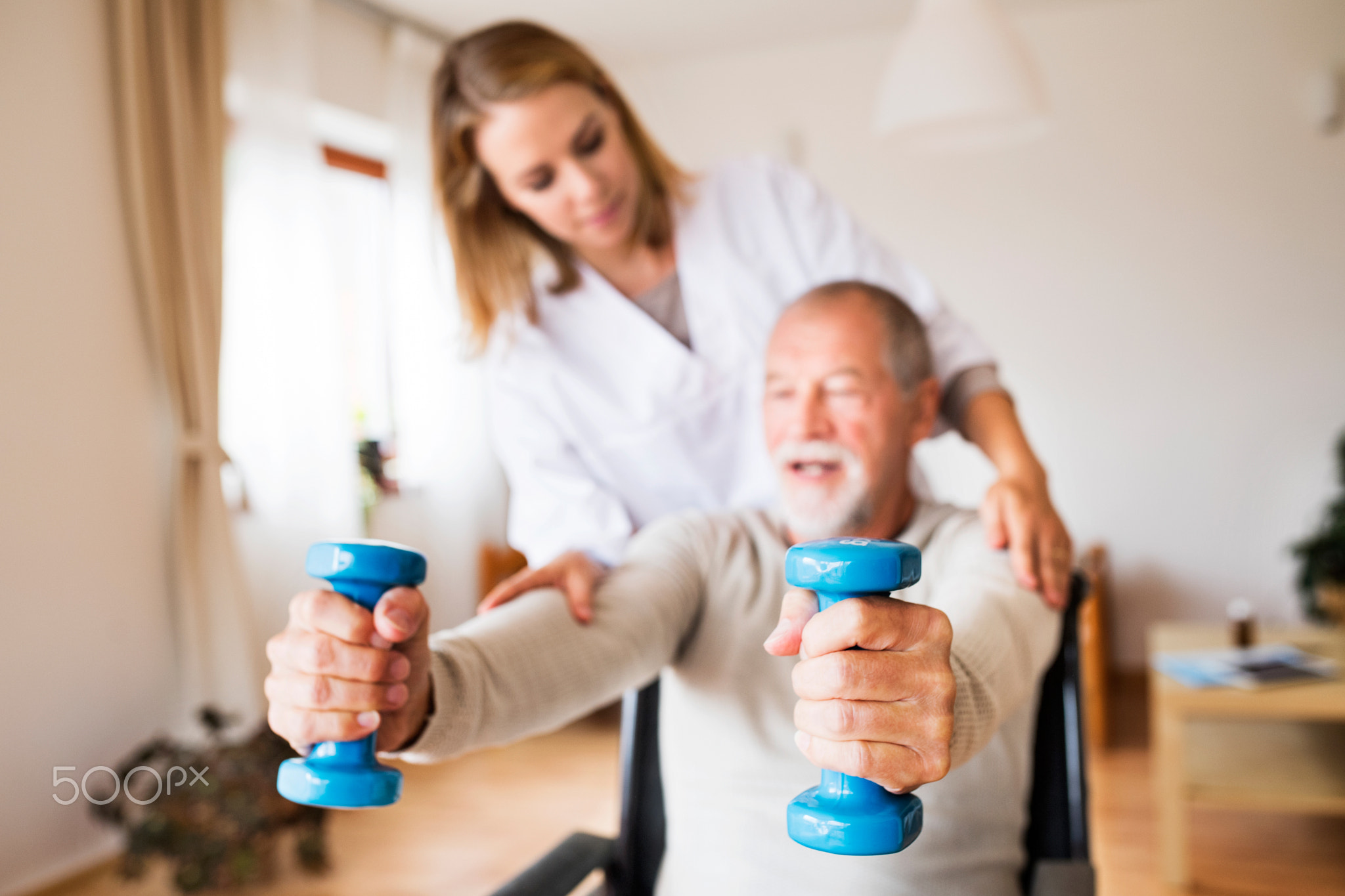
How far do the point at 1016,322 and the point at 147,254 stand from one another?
3724mm

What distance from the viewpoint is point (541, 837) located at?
10.7 feet

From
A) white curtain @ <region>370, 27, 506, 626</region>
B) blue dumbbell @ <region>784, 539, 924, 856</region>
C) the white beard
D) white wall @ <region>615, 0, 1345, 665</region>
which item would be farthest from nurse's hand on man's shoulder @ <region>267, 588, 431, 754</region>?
white wall @ <region>615, 0, 1345, 665</region>

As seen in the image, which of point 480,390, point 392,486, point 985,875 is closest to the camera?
point 985,875

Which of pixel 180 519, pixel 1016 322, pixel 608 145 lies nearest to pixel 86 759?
pixel 180 519

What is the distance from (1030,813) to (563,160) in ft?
3.61

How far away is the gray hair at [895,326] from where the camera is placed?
145 centimetres

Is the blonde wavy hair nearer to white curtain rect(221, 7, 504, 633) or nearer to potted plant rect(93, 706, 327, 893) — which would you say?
white curtain rect(221, 7, 504, 633)

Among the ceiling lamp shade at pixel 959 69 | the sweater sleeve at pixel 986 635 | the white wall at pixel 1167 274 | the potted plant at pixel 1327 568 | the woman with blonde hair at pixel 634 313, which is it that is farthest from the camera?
the white wall at pixel 1167 274

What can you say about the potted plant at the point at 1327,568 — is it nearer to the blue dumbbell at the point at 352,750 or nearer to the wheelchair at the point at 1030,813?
the wheelchair at the point at 1030,813

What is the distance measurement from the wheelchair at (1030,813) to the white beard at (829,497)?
29 cm

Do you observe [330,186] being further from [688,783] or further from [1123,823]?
[1123,823]

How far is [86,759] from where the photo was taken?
9.36ft

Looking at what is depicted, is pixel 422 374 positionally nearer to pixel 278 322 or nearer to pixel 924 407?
pixel 278 322

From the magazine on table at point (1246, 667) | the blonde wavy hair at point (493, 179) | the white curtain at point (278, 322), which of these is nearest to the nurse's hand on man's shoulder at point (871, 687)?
the blonde wavy hair at point (493, 179)
